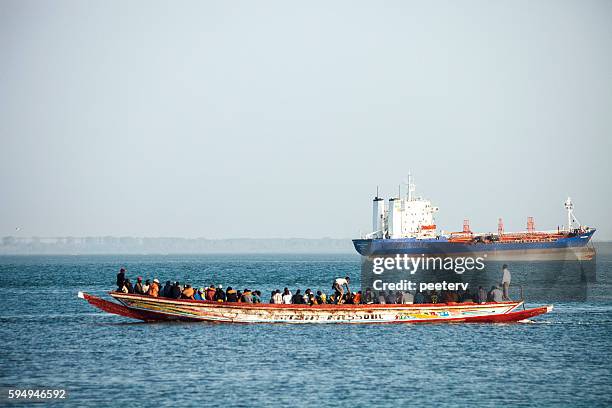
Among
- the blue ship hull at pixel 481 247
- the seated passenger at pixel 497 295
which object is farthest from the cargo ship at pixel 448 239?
the seated passenger at pixel 497 295

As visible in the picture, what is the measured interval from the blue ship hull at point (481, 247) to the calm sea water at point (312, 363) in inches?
3287

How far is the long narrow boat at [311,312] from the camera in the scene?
159 ft

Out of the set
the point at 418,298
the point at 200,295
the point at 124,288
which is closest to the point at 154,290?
the point at 124,288

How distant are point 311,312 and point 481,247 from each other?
92481mm

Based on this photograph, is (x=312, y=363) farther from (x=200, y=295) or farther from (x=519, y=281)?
(x=519, y=281)

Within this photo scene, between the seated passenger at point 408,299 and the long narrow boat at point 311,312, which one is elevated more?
the seated passenger at point 408,299

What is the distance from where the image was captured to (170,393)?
1259 inches

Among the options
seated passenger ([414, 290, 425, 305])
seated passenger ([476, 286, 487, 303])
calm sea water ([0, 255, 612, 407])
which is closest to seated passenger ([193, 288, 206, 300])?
calm sea water ([0, 255, 612, 407])

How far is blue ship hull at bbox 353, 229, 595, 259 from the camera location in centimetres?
13638

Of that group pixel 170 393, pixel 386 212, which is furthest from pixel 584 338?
pixel 386 212

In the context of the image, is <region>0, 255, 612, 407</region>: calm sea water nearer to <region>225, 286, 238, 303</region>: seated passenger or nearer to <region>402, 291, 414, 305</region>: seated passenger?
<region>402, 291, 414, 305</region>: seated passenger

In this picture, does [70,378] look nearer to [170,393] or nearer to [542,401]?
[170,393]

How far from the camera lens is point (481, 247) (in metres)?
138

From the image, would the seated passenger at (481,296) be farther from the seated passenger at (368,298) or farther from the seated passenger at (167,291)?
the seated passenger at (167,291)
